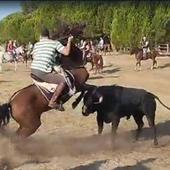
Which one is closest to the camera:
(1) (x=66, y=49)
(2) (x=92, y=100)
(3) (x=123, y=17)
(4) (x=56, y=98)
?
(1) (x=66, y=49)

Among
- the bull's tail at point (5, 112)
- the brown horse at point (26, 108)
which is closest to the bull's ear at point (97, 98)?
the brown horse at point (26, 108)

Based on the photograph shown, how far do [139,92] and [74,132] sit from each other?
82.1 inches

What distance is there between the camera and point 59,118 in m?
14.3

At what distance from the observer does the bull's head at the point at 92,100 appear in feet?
34.8

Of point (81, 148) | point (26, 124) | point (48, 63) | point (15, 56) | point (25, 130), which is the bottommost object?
point (15, 56)

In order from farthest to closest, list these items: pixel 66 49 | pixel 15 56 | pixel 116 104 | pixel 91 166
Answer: pixel 15 56 < pixel 116 104 < pixel 66 49 < pixel 91 166

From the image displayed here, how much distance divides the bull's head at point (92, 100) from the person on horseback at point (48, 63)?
127 centimetres

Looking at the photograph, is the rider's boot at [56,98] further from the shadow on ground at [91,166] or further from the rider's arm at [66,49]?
the shadow on ground at [91,166]

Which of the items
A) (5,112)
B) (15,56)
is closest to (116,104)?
(5,112)

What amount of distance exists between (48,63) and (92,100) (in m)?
1.69

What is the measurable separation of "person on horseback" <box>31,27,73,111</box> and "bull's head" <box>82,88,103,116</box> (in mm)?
1268

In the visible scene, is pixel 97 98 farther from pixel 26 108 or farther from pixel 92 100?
pixel 26 108

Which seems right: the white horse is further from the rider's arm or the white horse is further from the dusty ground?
the rider's arm

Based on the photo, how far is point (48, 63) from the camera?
368 inches
